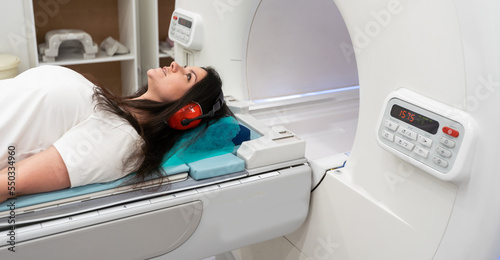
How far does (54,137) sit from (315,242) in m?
0.85

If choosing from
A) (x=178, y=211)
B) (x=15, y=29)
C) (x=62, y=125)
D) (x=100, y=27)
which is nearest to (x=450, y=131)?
(x=178, y=211)

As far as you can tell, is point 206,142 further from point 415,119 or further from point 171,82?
point 415,119

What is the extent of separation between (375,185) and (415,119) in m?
0.24

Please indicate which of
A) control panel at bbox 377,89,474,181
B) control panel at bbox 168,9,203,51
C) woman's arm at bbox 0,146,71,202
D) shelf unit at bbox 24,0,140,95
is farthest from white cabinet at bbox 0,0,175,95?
control panel at bbox 377,89,474,181

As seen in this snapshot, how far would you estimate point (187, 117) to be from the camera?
1.45 meters

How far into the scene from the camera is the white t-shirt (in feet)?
3.87

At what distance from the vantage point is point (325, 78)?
212 cm

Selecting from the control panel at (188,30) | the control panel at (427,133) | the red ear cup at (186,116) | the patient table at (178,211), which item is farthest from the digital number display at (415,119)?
the control panel at (188,30)

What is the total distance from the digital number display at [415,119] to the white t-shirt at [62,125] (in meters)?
0.69

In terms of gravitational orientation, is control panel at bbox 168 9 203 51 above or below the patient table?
above

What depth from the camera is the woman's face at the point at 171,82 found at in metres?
1.51

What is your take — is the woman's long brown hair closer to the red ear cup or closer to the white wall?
the red ear cup

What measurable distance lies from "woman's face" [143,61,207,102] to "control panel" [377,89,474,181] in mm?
681

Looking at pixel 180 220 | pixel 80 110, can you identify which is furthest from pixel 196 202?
pixel 80 110
